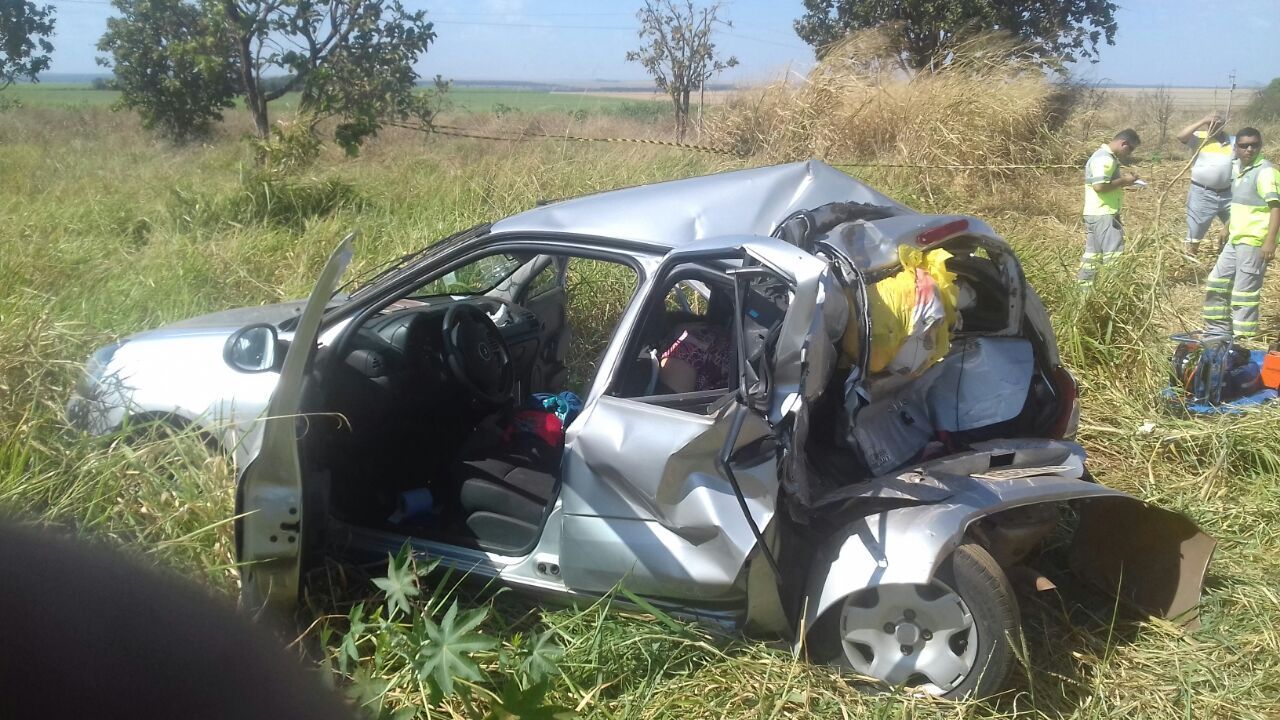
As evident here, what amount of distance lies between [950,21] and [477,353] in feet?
62.3

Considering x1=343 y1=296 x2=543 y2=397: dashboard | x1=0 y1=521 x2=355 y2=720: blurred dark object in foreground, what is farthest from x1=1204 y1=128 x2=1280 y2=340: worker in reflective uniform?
x1=0 y1=521 x2=355 y2=720: blurred dark object in foreground

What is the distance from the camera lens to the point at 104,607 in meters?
1.28

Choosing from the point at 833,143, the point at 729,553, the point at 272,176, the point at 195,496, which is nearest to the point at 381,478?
the point at 195,496

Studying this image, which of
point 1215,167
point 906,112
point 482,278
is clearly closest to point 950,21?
point 906,112

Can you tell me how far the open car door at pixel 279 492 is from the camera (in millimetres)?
2377

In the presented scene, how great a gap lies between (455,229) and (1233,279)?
6.40 m

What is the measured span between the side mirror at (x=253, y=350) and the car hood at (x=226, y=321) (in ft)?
0.73

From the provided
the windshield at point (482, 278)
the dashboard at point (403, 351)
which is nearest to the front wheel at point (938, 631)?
the dashboard at point (403, 351)

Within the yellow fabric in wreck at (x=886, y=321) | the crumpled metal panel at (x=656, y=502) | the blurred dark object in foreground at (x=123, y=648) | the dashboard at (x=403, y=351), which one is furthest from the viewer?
the dashboard at (x=403, y=351)

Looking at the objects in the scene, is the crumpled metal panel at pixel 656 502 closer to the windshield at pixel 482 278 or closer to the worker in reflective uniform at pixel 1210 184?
the windshield at pixel 482 278

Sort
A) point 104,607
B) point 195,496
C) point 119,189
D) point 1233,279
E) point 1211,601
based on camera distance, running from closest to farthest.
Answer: point 104,607 → point 195,496 → point 1211,601 → point 1233,279 → point 119,189

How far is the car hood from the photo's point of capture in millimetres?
3475

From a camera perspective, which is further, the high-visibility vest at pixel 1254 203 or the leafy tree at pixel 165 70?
the leafy tree at pixel 165 70

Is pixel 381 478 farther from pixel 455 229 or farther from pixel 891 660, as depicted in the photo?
pixel 455 229
